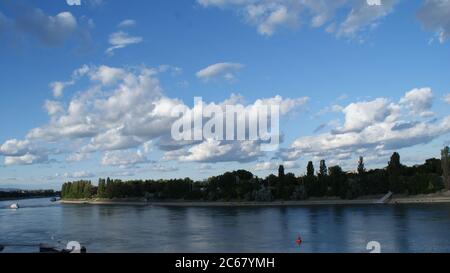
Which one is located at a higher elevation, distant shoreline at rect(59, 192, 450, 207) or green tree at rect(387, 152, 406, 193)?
green tree at rect(387, 152, 406, 193)

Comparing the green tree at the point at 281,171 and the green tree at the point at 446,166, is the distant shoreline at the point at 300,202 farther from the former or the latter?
the green tree at the point at 281,171

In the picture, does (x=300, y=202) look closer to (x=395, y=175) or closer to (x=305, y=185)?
(x=305, y=185)

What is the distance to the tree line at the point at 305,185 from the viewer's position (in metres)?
68.8

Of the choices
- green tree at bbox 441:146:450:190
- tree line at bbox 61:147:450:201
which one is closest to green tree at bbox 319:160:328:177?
tree line at bbox 61:147:450:201

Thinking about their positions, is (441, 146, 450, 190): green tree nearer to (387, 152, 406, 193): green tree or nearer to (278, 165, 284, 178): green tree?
(387, 152, 406, 193): green tree

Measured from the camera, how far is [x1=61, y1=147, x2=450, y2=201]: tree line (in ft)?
226

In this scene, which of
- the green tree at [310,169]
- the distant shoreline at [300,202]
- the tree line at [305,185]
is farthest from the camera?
the green tree at [310,169]

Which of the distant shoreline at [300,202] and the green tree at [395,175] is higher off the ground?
the green tree at [395,175]

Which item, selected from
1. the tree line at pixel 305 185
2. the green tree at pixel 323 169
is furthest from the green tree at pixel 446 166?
the green tree at pixel 323 169

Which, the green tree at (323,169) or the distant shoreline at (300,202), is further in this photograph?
the green tree at (323,169)

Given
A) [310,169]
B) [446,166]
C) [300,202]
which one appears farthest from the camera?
[310,169]

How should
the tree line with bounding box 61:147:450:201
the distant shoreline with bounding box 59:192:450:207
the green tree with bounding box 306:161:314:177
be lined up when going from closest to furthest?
the distant shoreline with bounding box 59:192:450:207 → the tree line with bounding box 61:147:450:201 → the green tree with bounding box 306:161:314:177

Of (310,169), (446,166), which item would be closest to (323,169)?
(310,169)

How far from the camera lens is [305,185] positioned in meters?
75.8
